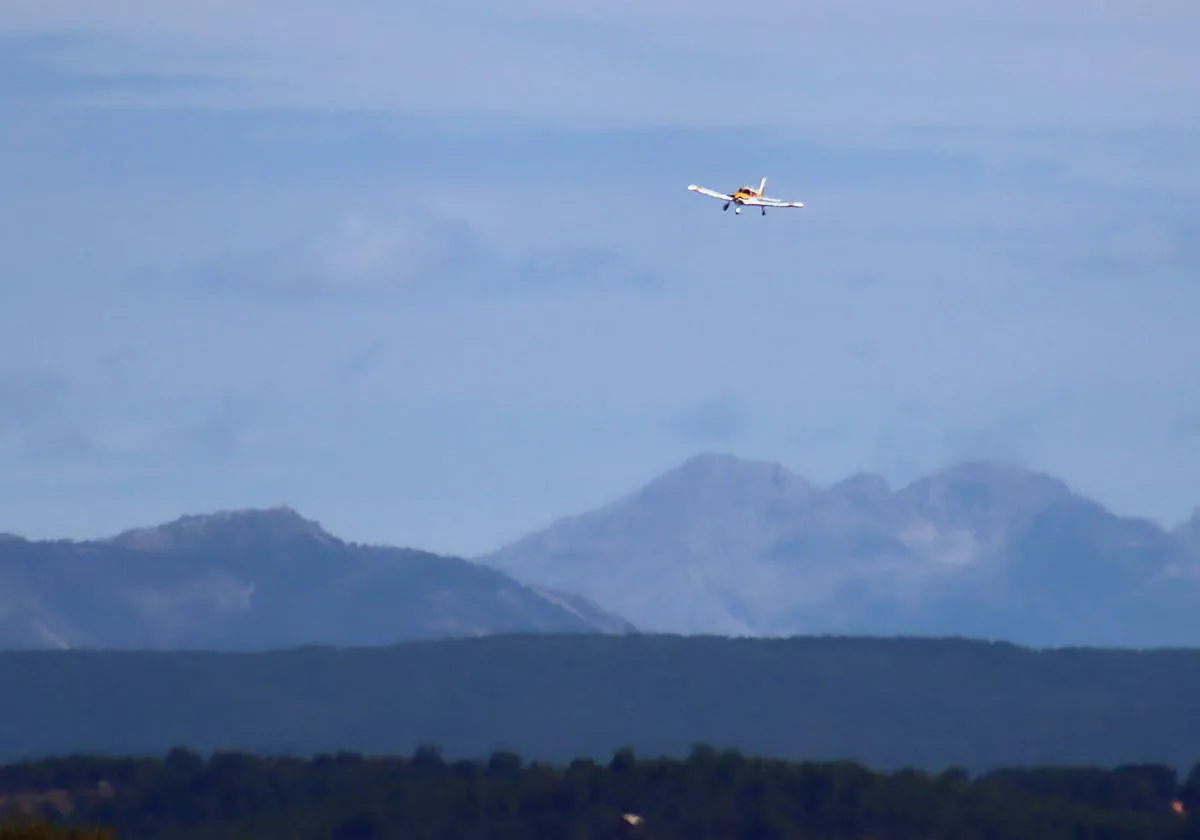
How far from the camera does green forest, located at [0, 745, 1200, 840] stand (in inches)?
6496

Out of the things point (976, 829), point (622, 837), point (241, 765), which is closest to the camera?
point (622, 837)

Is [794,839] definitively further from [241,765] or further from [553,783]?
[241,765]

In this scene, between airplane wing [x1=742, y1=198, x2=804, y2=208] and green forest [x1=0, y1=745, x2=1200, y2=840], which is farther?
green forest [x1=0, y1=745, x2=1200, y2=840]

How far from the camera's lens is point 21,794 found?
571 ft

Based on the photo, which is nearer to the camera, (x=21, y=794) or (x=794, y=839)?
(x=794, y=839)

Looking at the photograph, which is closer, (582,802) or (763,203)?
(763,203)

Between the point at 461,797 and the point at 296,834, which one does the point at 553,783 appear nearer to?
the point at 461,797

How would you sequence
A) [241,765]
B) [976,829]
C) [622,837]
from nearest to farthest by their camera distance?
[622,837], [976,829], [241,765]

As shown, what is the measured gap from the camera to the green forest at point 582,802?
16500cm

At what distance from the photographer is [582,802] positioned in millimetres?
166375

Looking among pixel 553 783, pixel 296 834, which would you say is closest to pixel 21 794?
pixel 296 834

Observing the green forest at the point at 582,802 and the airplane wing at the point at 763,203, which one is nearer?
the airplane wing at the point at 763,203

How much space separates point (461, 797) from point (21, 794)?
2738 cm

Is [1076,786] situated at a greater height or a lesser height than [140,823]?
greater
